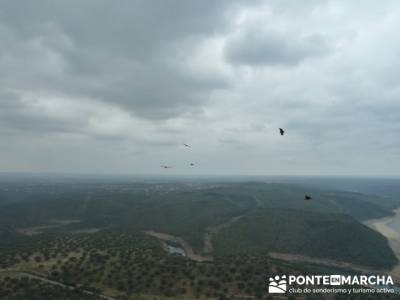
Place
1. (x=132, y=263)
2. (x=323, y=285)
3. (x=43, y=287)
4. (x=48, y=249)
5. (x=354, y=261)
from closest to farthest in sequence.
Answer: (x=43, y=287)
(x=323, y=285)
(x=132, y=263)
(x=48, y=249)
(x=354, y=261)

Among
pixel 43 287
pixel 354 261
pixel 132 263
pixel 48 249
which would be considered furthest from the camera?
pixel 354 261

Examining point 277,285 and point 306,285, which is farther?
point 306,285

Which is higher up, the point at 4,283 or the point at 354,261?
the point at 4,283

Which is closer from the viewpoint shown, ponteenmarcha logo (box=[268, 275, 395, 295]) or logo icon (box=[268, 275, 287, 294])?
logo icon (box=[268, 275, 287, 294])

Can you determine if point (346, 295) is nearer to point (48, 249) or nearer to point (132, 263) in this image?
point (132, 263)

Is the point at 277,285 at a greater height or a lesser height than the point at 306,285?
greater

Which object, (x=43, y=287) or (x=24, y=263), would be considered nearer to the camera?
(x=43, y=287)

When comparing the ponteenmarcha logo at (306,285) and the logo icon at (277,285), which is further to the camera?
the ponteenmarcha logo at (306,285)

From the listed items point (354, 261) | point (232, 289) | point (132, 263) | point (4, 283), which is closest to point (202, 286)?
point (232, 289)
